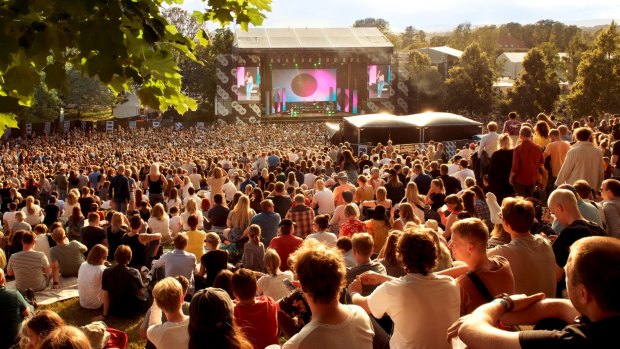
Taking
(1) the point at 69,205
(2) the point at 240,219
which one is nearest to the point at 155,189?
(1) the point at 69,205

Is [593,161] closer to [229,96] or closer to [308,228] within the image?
[308,228]

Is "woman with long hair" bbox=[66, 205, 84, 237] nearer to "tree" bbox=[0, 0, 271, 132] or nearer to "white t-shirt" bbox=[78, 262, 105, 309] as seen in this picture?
"white t-shirt" bbox=[78, 262, 105, 309]

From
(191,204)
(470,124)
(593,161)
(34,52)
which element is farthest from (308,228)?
(470,124)

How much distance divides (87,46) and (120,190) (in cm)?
992

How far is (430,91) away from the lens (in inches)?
2211

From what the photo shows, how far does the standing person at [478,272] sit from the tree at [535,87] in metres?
44.4

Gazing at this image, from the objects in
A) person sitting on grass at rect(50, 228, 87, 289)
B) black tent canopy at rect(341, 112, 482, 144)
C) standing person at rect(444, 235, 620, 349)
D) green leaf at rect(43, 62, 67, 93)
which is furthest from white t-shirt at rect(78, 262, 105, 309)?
black tent canopy at rect(341, 112, 482, 144)

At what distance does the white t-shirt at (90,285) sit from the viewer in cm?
756

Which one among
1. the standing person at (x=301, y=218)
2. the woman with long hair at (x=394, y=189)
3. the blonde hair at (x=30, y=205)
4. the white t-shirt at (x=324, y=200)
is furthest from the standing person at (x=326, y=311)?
the blonde hair at (x=30, y=205)

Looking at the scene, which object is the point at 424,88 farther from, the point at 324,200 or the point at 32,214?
the point at 32,214

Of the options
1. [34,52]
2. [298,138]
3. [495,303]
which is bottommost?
[298,138]

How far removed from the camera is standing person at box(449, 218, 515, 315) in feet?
12.4

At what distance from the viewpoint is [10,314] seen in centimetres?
586

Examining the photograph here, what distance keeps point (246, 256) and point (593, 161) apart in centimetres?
481
